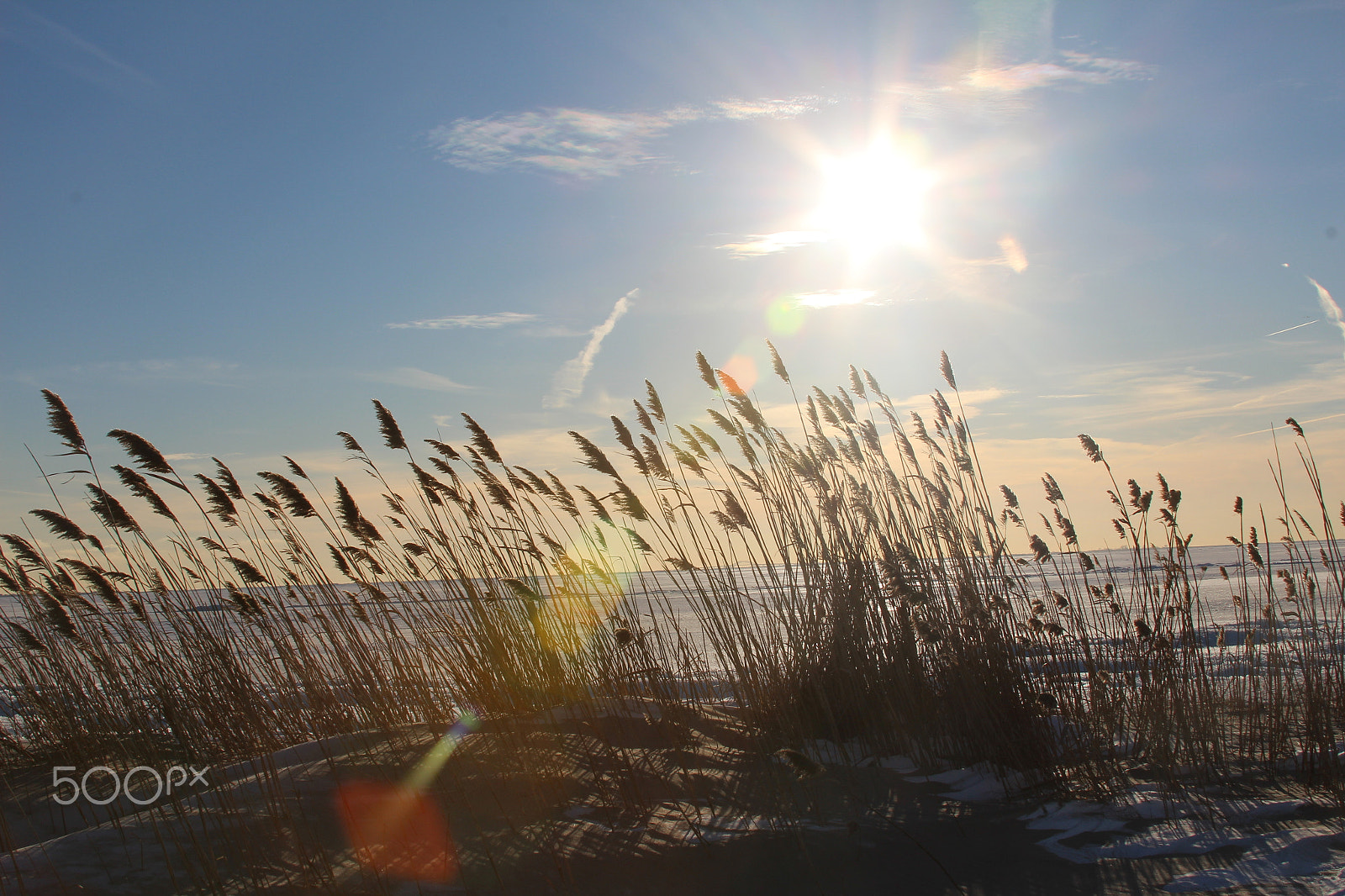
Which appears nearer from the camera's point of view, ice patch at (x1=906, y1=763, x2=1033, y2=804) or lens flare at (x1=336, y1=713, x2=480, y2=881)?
lens flare at (x1=336, y1=713, x2=480, y2=881)

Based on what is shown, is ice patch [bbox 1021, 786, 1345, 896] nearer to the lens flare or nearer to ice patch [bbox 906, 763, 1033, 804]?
ice patch [bbox 906, 763, 1033, 804]

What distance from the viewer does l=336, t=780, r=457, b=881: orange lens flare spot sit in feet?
8.21

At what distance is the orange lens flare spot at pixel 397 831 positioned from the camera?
8.21 ft

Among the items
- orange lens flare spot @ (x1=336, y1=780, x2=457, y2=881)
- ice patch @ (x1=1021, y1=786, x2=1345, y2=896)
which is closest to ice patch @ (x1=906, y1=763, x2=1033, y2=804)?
ice patch @ (x1=1021, y1=786, x2=1345, y2=896)

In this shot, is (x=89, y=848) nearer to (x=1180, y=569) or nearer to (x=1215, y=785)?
(x=1215, y=785)

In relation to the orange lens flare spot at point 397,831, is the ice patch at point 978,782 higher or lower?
higher

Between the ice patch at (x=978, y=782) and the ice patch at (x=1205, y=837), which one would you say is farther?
the ice patch at (x=978, y=782)

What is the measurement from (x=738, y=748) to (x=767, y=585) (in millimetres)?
999

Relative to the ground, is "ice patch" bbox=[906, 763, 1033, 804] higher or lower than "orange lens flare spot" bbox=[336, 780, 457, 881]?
higher

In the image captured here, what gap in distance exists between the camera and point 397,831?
2.68m

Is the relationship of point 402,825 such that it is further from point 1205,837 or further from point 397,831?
point 1205,837

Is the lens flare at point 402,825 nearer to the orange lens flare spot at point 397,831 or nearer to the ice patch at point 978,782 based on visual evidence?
the orange lens flare spot at point 397,831

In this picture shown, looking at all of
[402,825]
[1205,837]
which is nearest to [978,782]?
[1205,837]

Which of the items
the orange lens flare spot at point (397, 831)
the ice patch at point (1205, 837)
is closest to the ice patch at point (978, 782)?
the ice patch at point (1205, 837)
